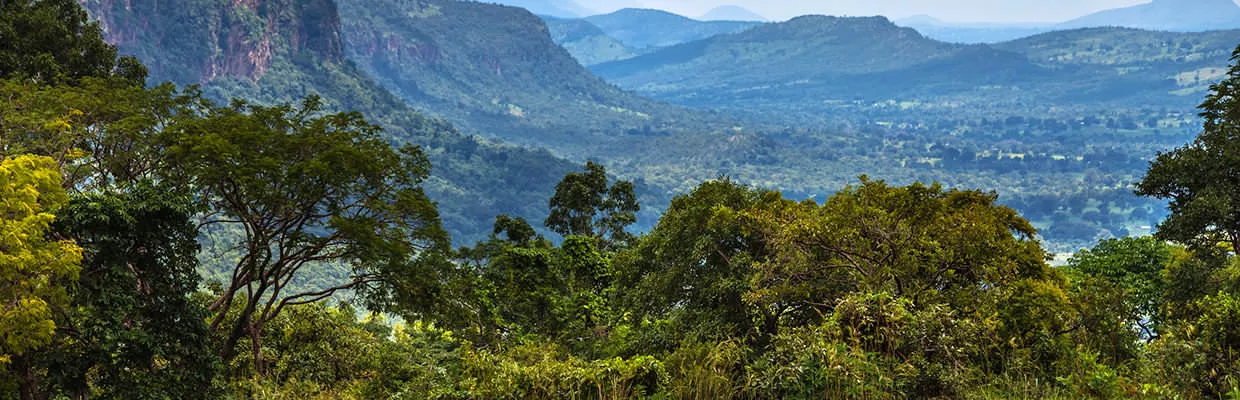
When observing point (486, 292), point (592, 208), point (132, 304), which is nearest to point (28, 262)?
point (132, 304)

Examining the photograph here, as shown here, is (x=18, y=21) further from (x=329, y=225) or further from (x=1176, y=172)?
(x=1176, y=172)

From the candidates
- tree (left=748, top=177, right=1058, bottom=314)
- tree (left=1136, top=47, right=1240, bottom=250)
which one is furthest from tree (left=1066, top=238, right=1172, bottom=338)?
tree (left=748, top=177, right=1058, bottom=314)

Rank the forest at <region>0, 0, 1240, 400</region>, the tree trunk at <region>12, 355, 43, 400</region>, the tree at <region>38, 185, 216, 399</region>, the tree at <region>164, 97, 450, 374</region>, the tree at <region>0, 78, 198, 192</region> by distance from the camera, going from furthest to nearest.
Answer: the tree at <region>0, 78, 198, 192</region> < the tree at <region>164, 97, 450, 374</region> < the tree at <region>38, 185, 216, 399</region> < the tree trunk at <region>12, 355, 43, 400</region> < the forest at <region>0, 0, 1240, 400</region>

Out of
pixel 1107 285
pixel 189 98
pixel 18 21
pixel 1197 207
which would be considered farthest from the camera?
pixel 18 21

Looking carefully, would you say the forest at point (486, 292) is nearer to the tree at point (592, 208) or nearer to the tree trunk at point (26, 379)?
the tree trunk at point (26, 379)

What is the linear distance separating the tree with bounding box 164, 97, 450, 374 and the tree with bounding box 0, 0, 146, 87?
778cm

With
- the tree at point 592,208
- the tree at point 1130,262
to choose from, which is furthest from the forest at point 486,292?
the tree at point 592,208

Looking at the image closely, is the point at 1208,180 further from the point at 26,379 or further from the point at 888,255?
the point at 26,379

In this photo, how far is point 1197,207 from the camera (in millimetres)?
16453

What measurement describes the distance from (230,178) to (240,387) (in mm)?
3903

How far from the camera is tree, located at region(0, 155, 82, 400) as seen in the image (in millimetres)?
9484

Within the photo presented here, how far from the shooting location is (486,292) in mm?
25781

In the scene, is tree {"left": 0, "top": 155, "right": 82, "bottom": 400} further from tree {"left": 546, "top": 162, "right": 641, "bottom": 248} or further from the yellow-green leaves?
tree {"left": 546, "top": 162, "right": 641, "bottom": 248}

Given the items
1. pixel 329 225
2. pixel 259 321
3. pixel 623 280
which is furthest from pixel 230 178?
pixel 623 280
